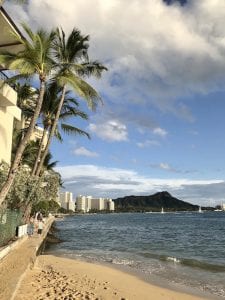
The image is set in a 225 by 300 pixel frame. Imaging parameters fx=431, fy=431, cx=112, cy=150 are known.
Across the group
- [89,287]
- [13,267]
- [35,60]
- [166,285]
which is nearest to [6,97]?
[35,60]

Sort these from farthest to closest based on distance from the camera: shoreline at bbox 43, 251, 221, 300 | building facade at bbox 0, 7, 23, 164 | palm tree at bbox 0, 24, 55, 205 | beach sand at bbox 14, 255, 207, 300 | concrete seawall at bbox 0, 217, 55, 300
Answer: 1. building facade at bbox 0, 7, 23, 164
2. palm tree at bbox 0, 24, 55, 205
3. shoreline at bbox 43, 251, 221, 300
4. beach sand at bbox 14, 255, 207, 300
5. concrete seawall at bbox 0, 217, 55, 300

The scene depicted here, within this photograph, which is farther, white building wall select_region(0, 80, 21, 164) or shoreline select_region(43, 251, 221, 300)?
white building wall select_region(0, 80, 21, 164)

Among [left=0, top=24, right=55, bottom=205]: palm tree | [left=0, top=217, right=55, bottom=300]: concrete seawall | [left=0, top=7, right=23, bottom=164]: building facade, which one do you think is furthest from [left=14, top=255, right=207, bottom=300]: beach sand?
[left=0, top=7, right=23, bottom=164]: building facade

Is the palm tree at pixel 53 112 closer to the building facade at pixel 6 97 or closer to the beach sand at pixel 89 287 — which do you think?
the building facade at pixel 6 97

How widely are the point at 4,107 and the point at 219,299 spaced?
16.2 meters

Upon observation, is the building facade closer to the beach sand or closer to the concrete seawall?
the concrete seawall

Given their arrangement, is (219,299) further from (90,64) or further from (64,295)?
(90,64)

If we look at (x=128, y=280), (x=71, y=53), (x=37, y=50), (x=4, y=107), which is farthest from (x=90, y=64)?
(x=128, y=280)

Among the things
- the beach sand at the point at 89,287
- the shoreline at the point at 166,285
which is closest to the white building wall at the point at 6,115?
the beach sand at the point at 89,287

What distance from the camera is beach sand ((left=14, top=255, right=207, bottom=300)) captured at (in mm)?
10297

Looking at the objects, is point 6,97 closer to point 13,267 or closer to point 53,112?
point 53,112

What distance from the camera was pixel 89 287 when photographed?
12.3 metres

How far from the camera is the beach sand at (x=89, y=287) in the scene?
1030 cm

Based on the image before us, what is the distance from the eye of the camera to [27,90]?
29.2m
